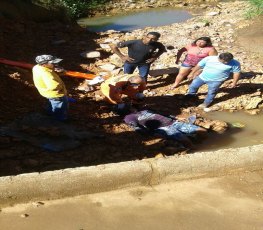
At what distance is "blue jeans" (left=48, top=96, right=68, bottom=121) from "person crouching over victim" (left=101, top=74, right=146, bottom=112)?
2.69ft

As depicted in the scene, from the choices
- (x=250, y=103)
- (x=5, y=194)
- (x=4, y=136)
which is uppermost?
(x=5, y=194)

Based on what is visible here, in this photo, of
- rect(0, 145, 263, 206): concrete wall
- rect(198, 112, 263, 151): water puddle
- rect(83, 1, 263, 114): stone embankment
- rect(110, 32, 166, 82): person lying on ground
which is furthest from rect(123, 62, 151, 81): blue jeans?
rect(0, 145, 263, 206): concrete wall

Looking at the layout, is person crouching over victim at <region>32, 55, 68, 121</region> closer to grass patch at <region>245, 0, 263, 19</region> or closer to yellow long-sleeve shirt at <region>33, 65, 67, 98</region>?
yellow long-sleeve shirt at <region>33, 65, 67, 98</region>

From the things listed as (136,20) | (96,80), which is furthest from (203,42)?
(136,20)

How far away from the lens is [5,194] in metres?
3.29

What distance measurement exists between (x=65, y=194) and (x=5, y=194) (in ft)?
1.65

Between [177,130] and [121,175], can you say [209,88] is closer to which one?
[177,130]

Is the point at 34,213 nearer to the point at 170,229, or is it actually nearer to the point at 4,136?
the point at 170,229

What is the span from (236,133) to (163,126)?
1.37 m

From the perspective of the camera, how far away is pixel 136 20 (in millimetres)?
18953

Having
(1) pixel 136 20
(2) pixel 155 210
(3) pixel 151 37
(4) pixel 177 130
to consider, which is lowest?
(1) pixel 136 20

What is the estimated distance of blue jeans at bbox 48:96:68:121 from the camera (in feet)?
19.0

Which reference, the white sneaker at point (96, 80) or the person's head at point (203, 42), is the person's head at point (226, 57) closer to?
the person's head at point (203, 42)

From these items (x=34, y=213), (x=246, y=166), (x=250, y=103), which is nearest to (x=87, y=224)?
(x=34, y=213)
